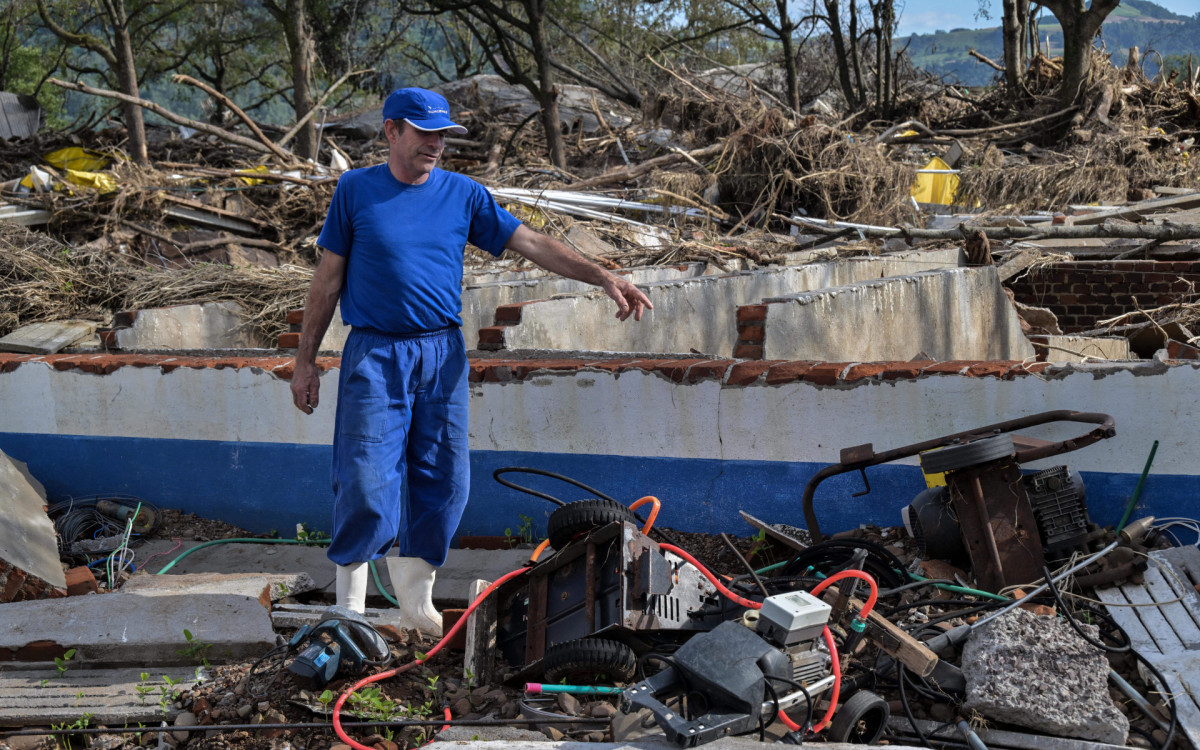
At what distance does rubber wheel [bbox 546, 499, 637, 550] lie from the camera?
3.62m

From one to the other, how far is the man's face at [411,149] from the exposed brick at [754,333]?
2.20m

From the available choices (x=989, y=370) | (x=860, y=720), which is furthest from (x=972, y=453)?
(x=860, y=720)

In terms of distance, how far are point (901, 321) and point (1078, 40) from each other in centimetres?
1448

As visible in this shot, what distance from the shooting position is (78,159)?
51.3 feet

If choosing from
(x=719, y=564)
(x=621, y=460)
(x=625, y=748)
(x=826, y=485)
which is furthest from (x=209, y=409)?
(x=625, y=748)

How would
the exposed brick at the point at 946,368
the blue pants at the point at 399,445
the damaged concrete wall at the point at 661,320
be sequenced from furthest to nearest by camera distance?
1. the damaged concrete wall at the point at 661,320
2. the exposed brick at the point at 946,368
3. the blue pants at the point at 399,445

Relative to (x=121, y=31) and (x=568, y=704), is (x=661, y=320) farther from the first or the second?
(x=121, y=31)

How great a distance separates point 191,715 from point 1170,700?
3.04 m

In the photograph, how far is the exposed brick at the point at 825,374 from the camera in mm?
4270

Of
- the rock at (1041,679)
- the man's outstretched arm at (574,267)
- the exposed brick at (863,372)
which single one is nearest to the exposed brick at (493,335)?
the man's outstretched arm at (574,267)

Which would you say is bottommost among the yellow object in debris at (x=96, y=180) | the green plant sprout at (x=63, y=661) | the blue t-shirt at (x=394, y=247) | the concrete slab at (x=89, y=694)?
the concrete slab at (x=89, y=694)

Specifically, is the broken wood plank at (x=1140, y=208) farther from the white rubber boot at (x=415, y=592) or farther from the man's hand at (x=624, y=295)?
the white rubber boot at (x=415, y=592)

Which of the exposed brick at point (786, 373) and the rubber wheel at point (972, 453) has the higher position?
the exposed brick at point (786, 373)

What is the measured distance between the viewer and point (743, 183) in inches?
555
